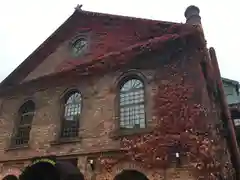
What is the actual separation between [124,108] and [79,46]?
4.75 m

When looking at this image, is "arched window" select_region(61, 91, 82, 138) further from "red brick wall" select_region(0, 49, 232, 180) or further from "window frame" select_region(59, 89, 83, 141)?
"red brick wall" select_region(0, 49, 232, 180)

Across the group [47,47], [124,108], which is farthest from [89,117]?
[47,47]

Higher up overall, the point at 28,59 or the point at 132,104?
the point at 28,59

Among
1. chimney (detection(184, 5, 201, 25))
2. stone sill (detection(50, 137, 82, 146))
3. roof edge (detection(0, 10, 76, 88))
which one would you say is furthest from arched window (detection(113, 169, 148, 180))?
roof edge (detection(0, 10, 76, 88))

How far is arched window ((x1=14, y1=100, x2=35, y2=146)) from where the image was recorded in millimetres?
12750

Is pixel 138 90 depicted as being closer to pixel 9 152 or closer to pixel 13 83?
pixel 9 152

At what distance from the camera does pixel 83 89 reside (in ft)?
39.7

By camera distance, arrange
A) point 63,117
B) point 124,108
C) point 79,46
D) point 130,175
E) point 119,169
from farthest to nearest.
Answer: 1. point 79,46
2. point 63,117
3. point 124,108
4. point 130,175
5. point 119,169

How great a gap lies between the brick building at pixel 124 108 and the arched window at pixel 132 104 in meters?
0.04

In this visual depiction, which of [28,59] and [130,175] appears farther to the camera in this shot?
[28,59]

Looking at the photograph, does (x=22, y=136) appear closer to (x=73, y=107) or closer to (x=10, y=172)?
(x=10, y=172)

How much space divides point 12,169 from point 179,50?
8404 millimetres

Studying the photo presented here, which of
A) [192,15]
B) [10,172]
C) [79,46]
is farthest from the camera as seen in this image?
[79,46]

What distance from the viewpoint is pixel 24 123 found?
13.2m
